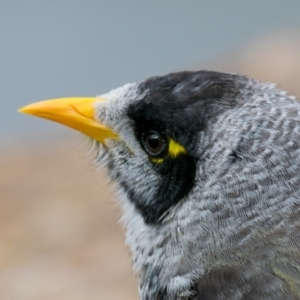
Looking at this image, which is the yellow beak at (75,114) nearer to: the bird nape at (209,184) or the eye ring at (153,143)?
the bird nape at (209,184)

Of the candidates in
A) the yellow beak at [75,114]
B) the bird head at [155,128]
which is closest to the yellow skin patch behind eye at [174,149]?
the bird head at [155,128]

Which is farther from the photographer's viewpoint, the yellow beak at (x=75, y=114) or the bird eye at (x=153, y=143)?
the yellow beak at (x=75, y=114)

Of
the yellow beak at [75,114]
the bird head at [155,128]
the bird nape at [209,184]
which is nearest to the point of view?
the bird nape at [209,184]

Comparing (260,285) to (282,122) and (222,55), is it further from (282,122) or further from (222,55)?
(222,55)

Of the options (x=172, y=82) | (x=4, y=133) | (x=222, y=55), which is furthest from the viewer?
(x=222, y=55)

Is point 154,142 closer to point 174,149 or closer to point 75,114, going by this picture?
point 174,149

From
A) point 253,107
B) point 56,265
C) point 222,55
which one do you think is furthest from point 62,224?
point 222,55

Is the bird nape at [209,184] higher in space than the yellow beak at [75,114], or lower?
lower

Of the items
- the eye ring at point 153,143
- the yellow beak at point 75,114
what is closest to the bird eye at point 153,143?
the eye ring at point 153,143

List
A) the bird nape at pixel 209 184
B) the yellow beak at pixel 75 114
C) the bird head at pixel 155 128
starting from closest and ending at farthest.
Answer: the bird nape at pixel 209 184
the bird head at pixel 155 128
the yellow beak at pixel 75 114
